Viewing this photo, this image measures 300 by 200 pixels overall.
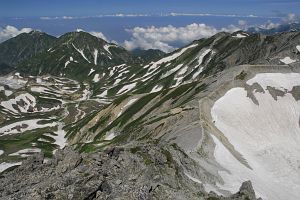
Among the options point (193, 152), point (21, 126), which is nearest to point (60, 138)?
point (21, 126)

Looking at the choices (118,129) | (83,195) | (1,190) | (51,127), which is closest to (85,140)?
(118,129)

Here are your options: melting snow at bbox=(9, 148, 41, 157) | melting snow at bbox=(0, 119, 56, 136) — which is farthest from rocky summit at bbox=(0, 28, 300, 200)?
melting snow at bbox=(0, 119, 56, 136)

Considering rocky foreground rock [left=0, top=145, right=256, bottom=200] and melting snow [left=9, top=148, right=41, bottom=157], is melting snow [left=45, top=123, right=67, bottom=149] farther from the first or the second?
rocky foreground rock [left=0, top=145, right=256, bottom=200]

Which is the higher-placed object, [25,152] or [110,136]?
[110,136]

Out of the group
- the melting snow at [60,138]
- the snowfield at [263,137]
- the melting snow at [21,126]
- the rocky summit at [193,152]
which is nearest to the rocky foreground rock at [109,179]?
the rocky summit at [193,152]

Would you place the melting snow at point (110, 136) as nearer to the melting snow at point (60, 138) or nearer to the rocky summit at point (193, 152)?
the rocky summit at point (193, 152)

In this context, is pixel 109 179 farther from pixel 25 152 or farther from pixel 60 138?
pixel 60 138
